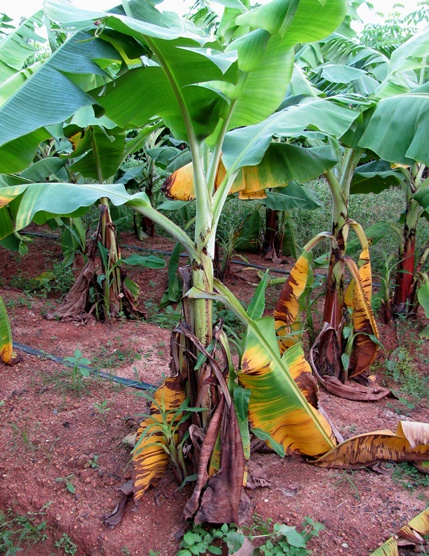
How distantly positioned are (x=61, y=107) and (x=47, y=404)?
6.00 ft

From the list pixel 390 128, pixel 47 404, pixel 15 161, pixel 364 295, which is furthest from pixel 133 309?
pixel 390 128

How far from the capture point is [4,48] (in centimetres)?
318

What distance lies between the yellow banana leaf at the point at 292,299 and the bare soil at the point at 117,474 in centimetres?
50

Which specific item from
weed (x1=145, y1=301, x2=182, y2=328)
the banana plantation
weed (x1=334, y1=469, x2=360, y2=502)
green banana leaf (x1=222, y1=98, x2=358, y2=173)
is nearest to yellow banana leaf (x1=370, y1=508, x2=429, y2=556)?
the banana plantation

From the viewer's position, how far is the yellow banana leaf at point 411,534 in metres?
1.81

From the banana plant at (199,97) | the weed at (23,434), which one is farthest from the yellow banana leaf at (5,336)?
the banana plant at (199,97)

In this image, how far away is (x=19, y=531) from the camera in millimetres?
2104

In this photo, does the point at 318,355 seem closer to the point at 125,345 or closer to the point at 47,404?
the point at 125,345

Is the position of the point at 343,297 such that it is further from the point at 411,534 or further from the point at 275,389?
the point at 411,534

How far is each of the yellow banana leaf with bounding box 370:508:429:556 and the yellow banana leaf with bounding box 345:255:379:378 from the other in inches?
55.1

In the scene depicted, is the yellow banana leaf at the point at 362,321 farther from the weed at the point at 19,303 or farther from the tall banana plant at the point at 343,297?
the weed at the point at 19,303

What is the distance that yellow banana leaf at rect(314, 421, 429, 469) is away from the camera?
2244 millimetres

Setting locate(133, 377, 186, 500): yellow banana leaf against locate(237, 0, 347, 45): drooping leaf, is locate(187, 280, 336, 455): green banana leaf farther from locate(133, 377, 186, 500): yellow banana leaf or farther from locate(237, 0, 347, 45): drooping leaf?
locate(237, 0, 347, 45): drooping leaf

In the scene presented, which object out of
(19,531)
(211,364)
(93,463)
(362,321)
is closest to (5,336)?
(93,463)
